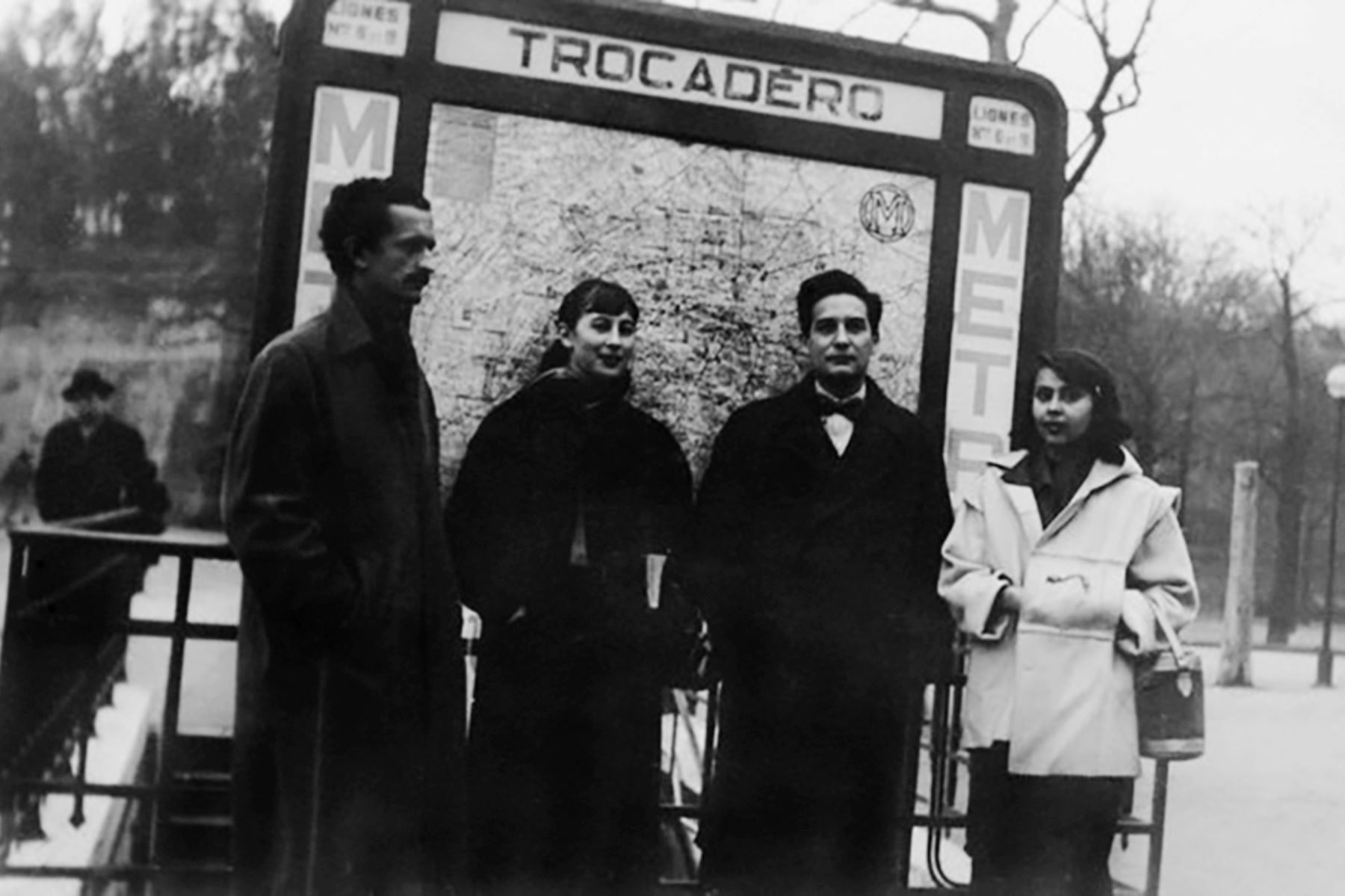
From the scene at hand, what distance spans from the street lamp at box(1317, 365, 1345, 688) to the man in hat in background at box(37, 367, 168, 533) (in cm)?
294

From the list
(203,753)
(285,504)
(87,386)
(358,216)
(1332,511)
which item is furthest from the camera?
(1332,511)

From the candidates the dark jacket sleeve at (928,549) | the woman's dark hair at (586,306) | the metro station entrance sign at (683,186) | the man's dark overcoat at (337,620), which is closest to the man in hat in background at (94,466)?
the metro station entrance sign at (683,186)

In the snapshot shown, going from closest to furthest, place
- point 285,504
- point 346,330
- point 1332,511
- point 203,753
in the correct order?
point 285,504, point 346,330, point 203,753, point 1332,511

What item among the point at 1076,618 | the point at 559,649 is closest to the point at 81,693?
the point at 559,649

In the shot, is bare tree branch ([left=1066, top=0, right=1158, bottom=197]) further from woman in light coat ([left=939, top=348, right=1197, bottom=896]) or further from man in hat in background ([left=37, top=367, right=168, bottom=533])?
man in hat in background ([left=37, top=367, right=168, bottom=533])

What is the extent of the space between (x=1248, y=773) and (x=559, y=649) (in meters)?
2.09

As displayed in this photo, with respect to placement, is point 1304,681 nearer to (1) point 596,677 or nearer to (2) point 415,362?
(1) point 596,677

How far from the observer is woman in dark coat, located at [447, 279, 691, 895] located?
2986mm

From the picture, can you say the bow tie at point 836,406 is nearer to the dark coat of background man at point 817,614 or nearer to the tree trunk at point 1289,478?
the dark coat of background man at point 817,614

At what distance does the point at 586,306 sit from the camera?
306 centimetres

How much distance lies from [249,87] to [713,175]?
1474 mm

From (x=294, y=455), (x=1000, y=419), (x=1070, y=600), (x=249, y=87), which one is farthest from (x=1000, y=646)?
(x=249, y=87)

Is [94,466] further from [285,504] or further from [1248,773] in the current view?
[1248,773]

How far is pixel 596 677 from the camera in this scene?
3025 millimetres
